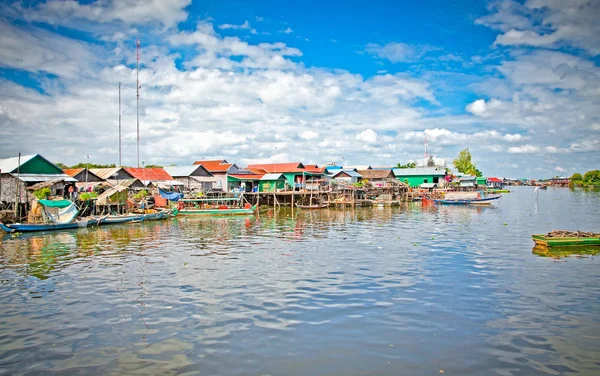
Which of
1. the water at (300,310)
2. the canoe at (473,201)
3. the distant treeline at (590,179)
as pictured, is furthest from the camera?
the distant treeline at (590,179)

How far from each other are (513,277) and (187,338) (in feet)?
32.3

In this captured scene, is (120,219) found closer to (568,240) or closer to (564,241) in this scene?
(564,241)

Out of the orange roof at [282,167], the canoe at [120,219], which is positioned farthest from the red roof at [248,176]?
the canoe at [120,219]

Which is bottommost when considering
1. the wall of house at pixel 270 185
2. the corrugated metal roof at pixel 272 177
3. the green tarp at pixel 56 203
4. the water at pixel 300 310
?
the water at pixel 300 310

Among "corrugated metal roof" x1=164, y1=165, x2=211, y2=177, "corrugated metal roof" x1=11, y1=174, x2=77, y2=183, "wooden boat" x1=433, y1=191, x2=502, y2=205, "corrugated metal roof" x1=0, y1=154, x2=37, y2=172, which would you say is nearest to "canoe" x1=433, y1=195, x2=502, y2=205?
"wooden boat" x1=433, y1=191, x2=502, y2=205

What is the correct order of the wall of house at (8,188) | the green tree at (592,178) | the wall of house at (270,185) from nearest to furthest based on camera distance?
the wall of house at (8,188) < the wall of house at (270,185) < the green tree at (592,178)

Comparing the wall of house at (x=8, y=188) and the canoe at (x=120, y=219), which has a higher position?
the wall of house at (x=8, y=188)

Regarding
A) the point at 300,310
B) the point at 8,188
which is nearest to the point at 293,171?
the point at 8,188

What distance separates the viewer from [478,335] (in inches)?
316

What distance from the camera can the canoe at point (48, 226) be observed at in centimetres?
2281

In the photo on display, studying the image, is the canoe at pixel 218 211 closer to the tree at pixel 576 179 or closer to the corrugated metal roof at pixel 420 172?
the corrugated metal roof at pixel 420 172

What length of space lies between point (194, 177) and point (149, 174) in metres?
4.37

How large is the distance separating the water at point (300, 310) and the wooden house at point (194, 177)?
2346 cm

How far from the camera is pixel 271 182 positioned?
157ft
